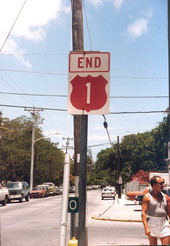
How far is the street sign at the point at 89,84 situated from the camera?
4.38m

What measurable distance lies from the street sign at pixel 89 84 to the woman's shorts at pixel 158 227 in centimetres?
198

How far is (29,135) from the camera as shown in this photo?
5916 centimetres

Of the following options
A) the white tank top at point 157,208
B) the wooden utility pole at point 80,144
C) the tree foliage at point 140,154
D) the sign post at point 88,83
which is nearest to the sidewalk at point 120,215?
the wooden utility pole at point 80,144

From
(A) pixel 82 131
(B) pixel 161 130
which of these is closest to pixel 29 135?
(B) pixel 161 130

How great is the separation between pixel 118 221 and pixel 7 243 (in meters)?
7.21

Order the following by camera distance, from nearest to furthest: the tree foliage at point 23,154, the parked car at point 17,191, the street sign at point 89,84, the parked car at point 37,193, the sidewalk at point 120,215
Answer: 1. the street sign at point 89,84
2. the sidewalk at point 120,215
3. the parked car at point 17,191
4. the parked car at point 37,193
5. the tree foliage at point 23,154

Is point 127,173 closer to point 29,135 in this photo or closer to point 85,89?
point 29,135

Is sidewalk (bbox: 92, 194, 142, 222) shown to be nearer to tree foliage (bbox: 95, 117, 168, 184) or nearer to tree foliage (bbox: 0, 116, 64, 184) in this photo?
tree foliage (bbox: 0, 116, 64, 184)

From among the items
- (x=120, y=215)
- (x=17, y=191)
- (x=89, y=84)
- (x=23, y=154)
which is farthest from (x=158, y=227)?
(x=23, y=154)

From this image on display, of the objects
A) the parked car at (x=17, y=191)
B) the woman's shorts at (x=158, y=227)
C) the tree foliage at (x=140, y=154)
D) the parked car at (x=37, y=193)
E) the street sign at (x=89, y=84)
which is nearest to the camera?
the street sign at (x=89, y=84)

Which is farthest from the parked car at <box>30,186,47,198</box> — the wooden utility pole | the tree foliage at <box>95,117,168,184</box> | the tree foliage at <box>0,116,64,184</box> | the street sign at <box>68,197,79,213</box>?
the tree foliage at <box>95,117,168,184</box>

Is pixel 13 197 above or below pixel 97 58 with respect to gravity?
below

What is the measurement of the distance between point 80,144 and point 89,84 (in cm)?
175

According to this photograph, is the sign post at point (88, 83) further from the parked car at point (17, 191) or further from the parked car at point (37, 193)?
the parked car at point (37, 193)
